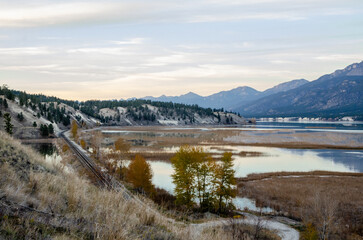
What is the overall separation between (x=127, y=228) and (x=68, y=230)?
4.17ft

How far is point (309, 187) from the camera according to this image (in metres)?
39.1

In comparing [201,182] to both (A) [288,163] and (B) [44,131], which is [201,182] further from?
(B) [44,131]

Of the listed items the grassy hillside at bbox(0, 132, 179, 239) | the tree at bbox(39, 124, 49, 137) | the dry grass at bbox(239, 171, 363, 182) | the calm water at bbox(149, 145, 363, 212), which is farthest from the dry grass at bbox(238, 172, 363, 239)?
the tree at bbox(39, 124, 49, 137)

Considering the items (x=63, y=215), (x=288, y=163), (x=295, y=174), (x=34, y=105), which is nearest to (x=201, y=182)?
(x=295, y=174)

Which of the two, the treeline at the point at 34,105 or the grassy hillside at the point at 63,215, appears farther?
the treeline at the point at 34,105

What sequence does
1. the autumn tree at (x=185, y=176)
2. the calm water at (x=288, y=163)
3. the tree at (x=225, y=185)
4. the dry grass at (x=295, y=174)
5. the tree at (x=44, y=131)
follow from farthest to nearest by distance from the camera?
the tree at (x=44, y=131) < the calm water at (x=288, y=163) < the dry grass at (x=295, y=174) < the autumn tree at (x=185, y=176) < the tree at (x=225, y=185)

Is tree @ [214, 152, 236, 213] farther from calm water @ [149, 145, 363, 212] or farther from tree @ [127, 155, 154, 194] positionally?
tree @ [127, 155, 154, 194]

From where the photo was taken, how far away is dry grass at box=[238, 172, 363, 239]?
25.5 meters

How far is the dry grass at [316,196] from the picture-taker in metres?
25.5

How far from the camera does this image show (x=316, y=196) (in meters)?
28.6

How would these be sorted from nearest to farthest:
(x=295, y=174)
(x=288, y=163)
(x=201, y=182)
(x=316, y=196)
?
1. (x=316, y=196)
2. (x=201, y=182)
3. (x=295, y=174)
4. (x=288, y=163)

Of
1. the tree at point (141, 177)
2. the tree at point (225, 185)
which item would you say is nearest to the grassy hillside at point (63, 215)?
the tree at point (225, 185)

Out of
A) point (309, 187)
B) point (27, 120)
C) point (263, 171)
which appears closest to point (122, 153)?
point (263, 171)

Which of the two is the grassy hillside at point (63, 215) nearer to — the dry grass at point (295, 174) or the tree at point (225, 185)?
the tree at point (225, 185)
